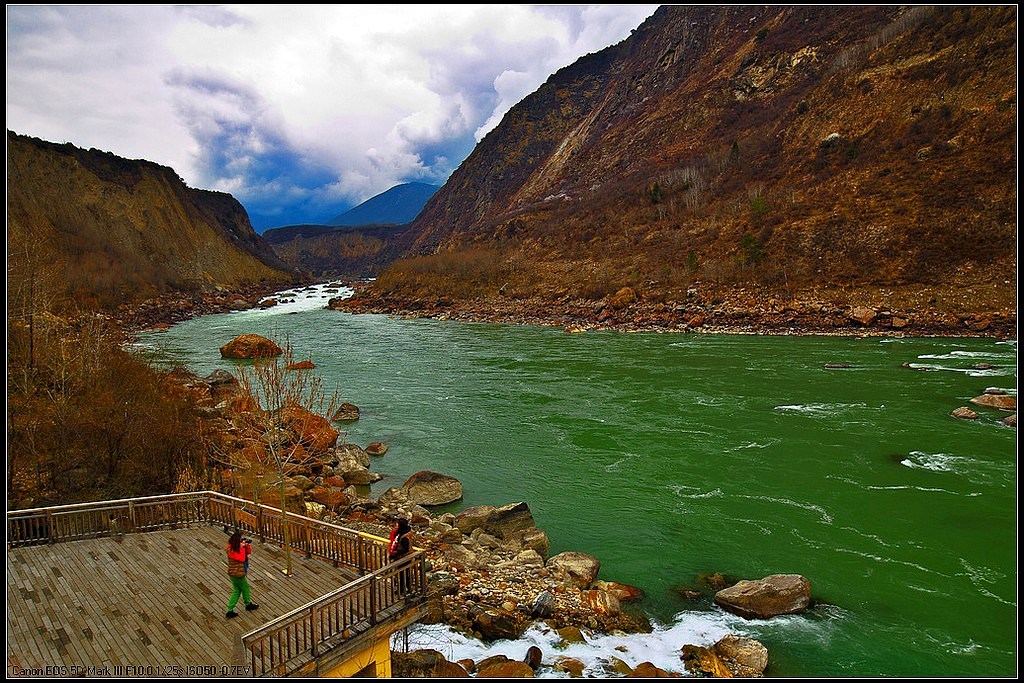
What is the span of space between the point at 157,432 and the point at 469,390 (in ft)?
56.7

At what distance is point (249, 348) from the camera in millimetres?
43594

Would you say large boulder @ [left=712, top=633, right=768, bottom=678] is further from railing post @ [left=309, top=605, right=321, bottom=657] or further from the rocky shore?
the rocky shore

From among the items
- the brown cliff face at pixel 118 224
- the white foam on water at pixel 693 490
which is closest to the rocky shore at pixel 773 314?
the white foam on water at pixel 693 490

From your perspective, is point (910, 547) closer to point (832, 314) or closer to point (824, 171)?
point (832, 314)

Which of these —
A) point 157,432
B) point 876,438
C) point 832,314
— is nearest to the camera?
point 157,432

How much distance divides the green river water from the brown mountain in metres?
14.5

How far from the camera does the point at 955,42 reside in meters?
63.8

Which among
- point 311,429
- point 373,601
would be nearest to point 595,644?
point 373,601

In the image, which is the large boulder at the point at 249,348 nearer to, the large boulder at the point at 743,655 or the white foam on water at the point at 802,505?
the white foam on water at the point at 802,505

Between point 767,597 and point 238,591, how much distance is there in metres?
9.70

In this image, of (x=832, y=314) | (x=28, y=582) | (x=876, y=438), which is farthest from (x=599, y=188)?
(x=28, y=582)

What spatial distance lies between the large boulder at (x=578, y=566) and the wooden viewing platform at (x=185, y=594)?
16.3ft

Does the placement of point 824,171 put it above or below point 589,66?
below

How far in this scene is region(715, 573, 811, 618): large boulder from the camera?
1124cm
